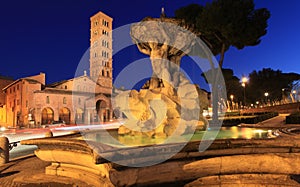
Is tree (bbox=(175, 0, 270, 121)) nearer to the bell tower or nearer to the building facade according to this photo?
the building facade

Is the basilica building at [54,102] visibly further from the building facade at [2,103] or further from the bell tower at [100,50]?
the bell tower at [100,50]

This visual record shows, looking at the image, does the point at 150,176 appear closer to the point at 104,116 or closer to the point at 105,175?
the point at 105,175

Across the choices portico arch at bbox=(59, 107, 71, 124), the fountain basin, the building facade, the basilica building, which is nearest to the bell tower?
the basilica building

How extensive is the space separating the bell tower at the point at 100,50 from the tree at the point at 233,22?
141 feet

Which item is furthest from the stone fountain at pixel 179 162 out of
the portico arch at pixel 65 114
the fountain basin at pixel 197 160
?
the portico arch at pixel 65 114

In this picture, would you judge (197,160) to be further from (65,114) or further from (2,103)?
(2,103)

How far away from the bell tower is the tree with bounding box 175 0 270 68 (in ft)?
141

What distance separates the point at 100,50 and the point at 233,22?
1879 inches

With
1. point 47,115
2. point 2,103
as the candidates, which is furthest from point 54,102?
point 2,103

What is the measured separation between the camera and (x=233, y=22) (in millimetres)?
16562

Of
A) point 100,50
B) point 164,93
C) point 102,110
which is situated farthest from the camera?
point 100,50

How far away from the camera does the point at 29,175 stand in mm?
4777

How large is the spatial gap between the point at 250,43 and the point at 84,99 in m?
27.7

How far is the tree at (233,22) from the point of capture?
54.2ft
